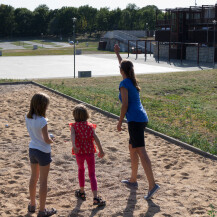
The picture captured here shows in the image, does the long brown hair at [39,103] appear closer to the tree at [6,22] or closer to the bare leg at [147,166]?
the bare leg at [147,166]

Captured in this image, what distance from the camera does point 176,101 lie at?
13156 mm

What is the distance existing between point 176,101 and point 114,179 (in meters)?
7.84

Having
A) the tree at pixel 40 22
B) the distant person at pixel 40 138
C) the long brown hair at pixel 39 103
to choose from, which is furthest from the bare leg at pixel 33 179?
the tree at pixel 40 22

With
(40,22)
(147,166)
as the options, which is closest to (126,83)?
(147,166)

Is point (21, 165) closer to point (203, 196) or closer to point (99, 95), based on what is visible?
point (203, 196)

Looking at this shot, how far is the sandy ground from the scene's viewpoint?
15.5 ft

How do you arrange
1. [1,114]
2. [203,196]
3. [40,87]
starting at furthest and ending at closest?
[40,87] → [1,114] → [203,196]

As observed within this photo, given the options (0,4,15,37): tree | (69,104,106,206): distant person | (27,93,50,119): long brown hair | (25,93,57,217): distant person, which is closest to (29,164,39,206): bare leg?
(25,93,57,217): distant person

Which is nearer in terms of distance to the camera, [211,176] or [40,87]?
[211,176]

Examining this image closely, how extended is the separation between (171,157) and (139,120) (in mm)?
2173

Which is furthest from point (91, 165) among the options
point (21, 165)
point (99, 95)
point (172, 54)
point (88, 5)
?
point (88, 5)

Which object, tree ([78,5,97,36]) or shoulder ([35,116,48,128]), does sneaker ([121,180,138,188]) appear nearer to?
shoulder ([35,116,48,128])

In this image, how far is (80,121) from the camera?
4.63 m

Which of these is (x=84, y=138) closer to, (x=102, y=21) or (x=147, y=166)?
(x=147, y=166)
